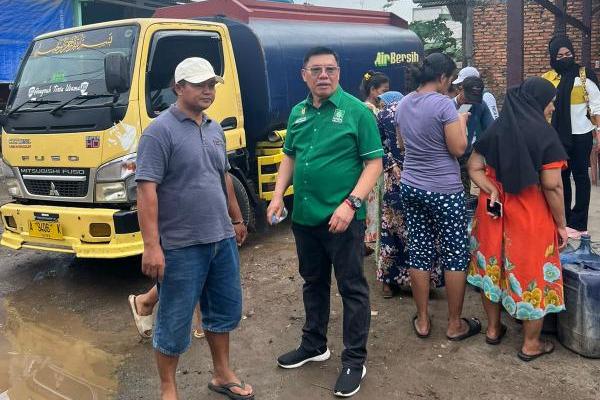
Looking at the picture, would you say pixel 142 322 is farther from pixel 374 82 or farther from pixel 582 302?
pixel 374 82

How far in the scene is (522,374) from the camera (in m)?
3.12

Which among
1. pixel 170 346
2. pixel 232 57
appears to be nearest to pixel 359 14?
pixel 232 57

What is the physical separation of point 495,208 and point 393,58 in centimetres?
517

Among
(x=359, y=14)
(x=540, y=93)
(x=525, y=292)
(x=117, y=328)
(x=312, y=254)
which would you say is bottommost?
(x=117, y=328)

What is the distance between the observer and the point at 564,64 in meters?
4.99

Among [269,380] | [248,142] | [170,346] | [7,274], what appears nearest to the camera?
[170,346]

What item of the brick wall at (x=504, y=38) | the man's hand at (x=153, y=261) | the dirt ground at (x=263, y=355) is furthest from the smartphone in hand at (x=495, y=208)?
the brick wall at (x=504, y=38)

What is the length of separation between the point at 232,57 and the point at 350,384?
3653 millimetres

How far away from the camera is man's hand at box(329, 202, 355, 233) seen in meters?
2.72

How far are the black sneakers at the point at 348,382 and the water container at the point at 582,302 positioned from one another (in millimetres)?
1275

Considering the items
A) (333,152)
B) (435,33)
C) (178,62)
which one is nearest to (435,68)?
(333,152)

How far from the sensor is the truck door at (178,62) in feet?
15.4

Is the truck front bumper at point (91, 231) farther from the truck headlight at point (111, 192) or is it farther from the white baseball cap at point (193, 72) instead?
the white baseball cap at point (193, 72)

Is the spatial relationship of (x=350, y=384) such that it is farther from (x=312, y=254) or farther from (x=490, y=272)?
(x=490, y=272)
